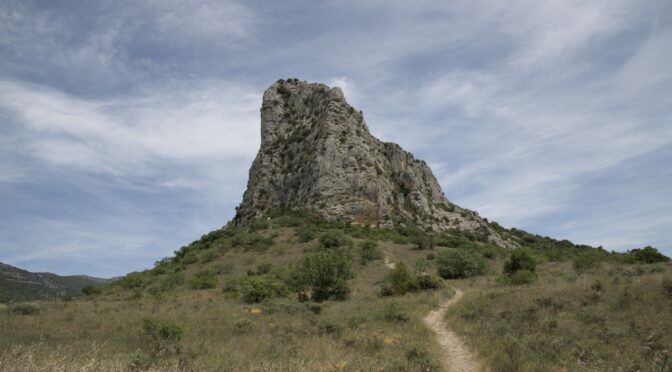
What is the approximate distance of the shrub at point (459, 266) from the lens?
102 feet

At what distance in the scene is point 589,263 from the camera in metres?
29.7

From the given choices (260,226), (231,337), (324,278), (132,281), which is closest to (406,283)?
(324,278)

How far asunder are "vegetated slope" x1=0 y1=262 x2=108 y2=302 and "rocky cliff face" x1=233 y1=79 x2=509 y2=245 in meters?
27.9

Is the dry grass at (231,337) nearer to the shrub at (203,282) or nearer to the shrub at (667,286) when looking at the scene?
the shrub at (203,282)

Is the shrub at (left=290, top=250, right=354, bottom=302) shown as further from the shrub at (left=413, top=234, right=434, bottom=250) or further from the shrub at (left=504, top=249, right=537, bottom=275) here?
the shrub at (left=413, top=234, right=434, bottom=250)

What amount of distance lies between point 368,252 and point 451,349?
2564 cm

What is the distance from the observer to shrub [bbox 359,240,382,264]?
37.5m

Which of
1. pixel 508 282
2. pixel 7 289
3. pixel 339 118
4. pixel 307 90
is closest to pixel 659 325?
pixel 508 282

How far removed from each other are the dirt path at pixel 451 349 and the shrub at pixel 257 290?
34.7ft

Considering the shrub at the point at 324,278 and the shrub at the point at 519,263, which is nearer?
the shrub at the point at 324,278

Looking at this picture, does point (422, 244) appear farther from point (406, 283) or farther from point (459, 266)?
point (406, 283)

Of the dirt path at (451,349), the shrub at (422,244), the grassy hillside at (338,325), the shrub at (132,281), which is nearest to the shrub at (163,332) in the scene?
the grassy hillside at (338,325)

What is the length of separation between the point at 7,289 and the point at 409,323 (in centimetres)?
7579

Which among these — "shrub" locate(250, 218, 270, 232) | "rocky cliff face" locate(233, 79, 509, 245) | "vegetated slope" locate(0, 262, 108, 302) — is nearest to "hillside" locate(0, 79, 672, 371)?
"shrub" locate(250, 218, 270, 232)
